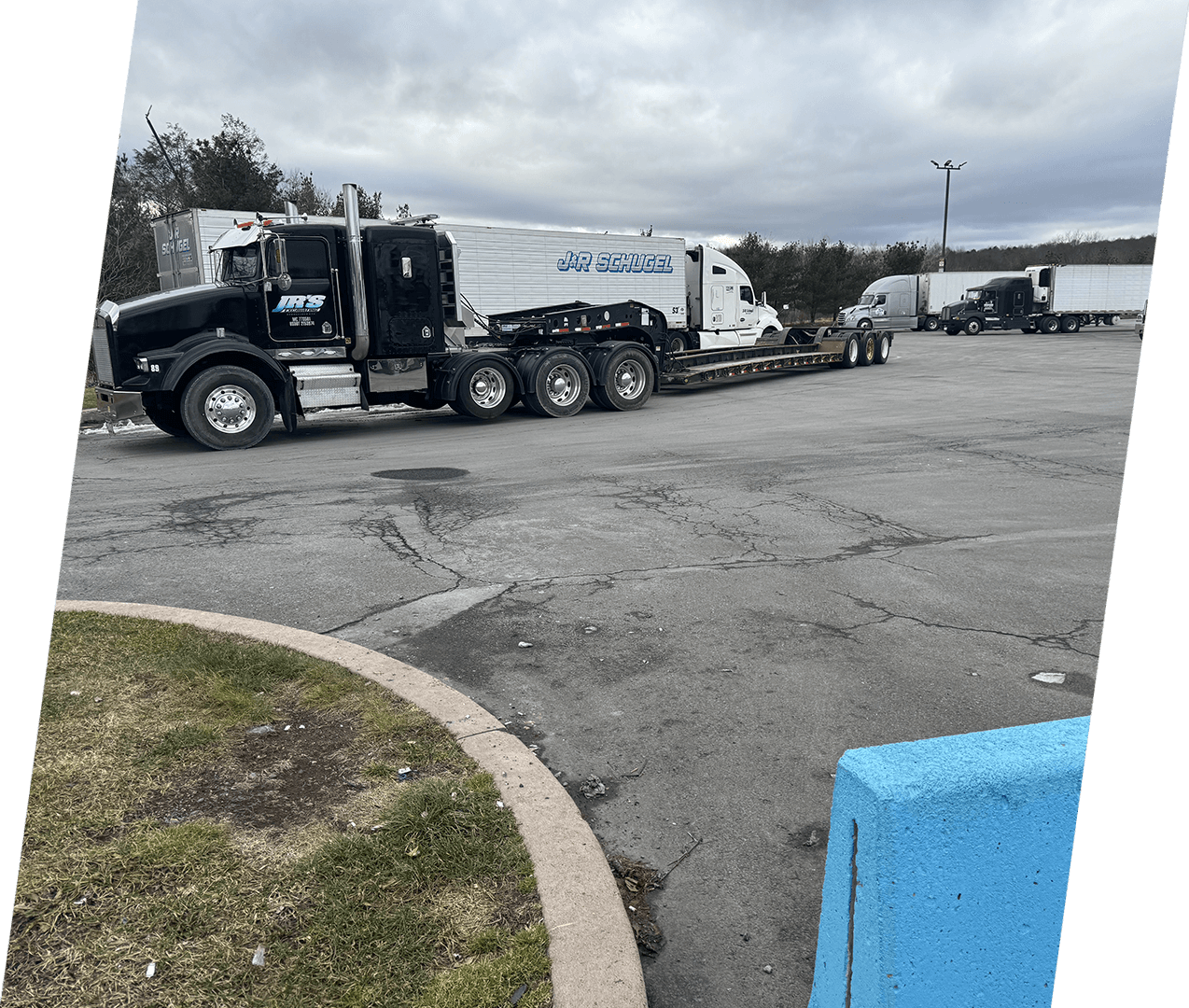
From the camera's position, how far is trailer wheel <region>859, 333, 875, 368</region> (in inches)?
1096

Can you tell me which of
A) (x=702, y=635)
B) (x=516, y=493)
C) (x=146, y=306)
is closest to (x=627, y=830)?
(x=702, y=635)

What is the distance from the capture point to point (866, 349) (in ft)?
91.9

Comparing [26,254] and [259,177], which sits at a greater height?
[259,177]

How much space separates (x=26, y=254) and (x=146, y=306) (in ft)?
46.6

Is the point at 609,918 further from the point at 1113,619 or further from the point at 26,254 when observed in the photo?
the point at 26,254

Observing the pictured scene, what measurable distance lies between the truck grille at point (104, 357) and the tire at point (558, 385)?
6.67 meters

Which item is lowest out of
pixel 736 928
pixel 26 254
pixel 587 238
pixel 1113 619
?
pixel 736 928

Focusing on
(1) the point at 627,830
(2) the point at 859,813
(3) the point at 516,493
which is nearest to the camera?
(2) the point at 859,813

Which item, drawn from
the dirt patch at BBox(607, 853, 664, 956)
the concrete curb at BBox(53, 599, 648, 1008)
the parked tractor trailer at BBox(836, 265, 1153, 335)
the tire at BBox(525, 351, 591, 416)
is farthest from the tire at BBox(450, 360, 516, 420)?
the parked tractor trailer at BBox(836, 265, 1153, 335)

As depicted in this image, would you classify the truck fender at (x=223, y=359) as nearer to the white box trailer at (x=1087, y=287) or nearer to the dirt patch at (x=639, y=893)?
the dirt patch at (x=639, y=893)

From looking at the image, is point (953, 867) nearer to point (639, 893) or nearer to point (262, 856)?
point (639, 893)

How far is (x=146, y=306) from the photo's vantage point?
43.7ft

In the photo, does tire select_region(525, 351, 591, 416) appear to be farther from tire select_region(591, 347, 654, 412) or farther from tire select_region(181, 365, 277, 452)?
tire select_region(181, 365, 277, 452)

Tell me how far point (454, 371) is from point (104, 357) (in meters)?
5.26
